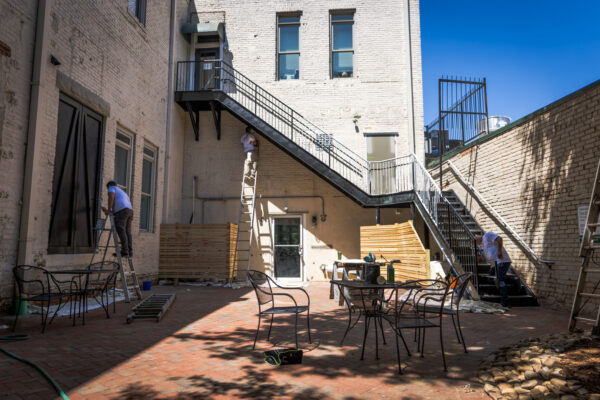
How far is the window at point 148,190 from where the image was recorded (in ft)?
37.7

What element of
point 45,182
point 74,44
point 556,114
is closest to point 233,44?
point 74,44

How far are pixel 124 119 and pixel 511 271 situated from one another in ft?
31.9

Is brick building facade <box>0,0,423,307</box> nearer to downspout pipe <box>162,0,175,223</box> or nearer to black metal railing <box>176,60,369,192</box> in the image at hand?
downspout pipe <box>162,0,175,223</box>

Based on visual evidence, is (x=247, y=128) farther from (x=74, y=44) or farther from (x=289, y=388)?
(x=289, y=388)

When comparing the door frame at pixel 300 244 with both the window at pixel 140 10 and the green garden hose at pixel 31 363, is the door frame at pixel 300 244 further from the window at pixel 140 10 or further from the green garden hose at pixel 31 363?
the green garden hose at pixel 31 363

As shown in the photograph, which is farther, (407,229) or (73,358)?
(407,229)

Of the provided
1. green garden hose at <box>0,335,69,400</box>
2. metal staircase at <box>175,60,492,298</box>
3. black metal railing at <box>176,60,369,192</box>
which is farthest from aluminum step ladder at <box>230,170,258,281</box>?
green garden hose at <box>0,335,69,400</box>

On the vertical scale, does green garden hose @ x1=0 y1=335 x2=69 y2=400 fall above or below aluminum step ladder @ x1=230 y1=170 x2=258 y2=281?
below

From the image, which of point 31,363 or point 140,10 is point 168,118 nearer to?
point 140,10

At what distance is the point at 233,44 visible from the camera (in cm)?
1446

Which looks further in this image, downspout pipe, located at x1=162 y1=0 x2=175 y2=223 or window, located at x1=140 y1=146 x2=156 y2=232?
downspout pipe, located at x1=162 y1=0 x2=175 y2=223

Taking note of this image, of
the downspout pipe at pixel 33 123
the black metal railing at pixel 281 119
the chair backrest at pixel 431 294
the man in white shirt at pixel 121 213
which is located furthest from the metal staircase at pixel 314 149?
the downspout pipe at pixel 33 123

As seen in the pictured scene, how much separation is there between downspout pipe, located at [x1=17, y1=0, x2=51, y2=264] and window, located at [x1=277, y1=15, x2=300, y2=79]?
8323mm

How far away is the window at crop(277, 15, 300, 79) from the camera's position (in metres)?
14.4
